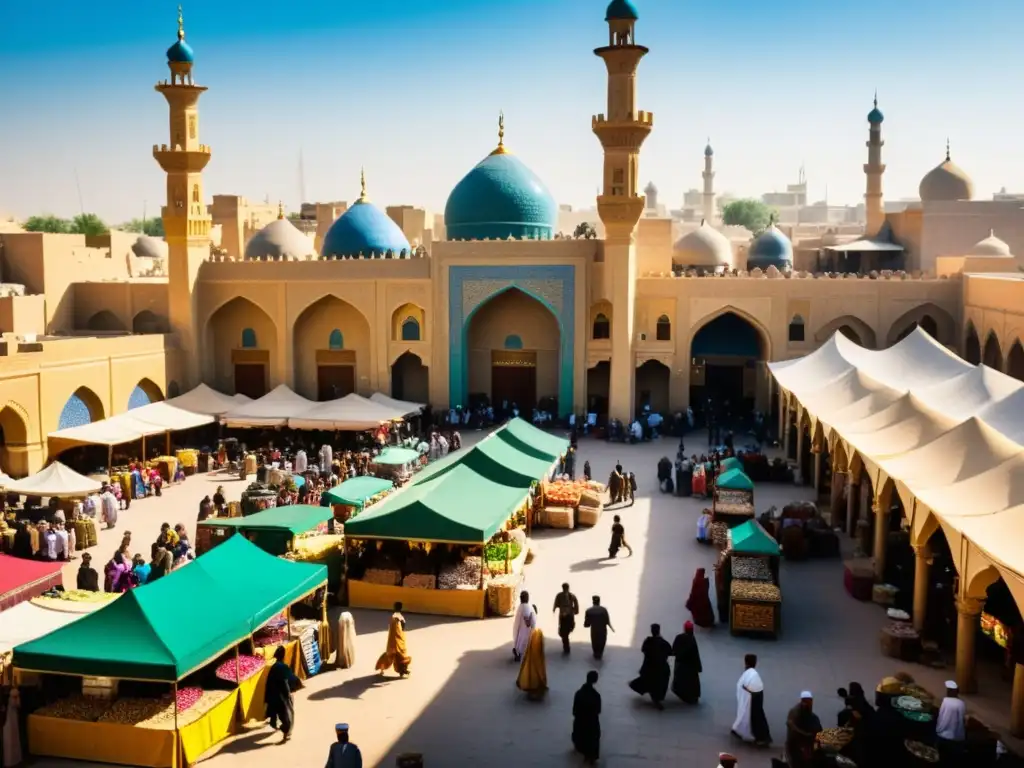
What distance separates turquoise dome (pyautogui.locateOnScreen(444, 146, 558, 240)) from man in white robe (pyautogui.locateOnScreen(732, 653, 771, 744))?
62.8 ft

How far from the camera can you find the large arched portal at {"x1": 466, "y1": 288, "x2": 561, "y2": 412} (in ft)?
87.5

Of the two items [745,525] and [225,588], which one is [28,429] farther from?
[745,525]

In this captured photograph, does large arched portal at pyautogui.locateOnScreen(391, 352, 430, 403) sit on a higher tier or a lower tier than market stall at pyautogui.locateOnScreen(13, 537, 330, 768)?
higher

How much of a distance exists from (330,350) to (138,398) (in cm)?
542

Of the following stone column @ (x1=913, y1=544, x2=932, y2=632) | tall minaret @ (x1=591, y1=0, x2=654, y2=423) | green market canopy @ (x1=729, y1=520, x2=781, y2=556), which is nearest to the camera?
stone column @ (x1=913, y1=544, x2=932, y2=632)

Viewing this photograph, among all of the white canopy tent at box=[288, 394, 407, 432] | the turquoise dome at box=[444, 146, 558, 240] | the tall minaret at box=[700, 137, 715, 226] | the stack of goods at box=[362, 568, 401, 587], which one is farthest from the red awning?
the tall minaret at box=[700, 137, 715, 226]

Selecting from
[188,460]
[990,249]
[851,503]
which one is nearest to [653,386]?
[990,249]

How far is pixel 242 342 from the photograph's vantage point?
27531mm

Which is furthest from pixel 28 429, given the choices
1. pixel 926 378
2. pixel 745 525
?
pixel 926 378

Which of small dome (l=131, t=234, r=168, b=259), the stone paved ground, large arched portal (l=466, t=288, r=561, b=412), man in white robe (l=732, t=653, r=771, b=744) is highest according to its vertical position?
small dome (l=131, t=234, r=168, b=259)

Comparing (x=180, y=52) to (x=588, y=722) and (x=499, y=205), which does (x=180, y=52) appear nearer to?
(x=499, y=205)

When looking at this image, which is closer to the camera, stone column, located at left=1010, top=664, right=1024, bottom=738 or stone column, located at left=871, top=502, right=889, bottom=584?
stone column, located at left=1010, top=664, right=1024, bottom=738

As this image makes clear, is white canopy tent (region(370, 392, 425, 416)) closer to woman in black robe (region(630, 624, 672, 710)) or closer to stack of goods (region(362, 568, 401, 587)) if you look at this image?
stack of goods (region(362, 568, 401, 587))

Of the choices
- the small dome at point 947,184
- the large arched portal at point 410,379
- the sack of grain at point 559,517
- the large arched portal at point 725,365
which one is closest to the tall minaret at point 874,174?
the small dome at point 947,184
